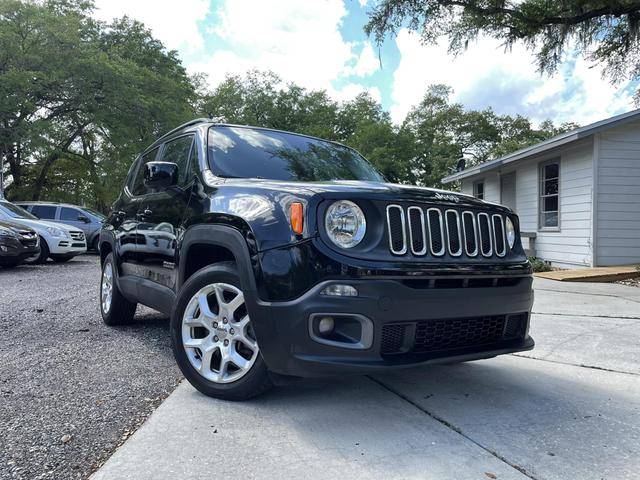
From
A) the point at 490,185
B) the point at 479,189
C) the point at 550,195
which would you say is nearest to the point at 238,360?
the point at 550,195

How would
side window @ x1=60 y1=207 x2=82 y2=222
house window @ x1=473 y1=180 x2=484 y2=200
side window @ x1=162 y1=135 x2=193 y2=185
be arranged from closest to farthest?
side window @ x1=162 y1=135 x2=193 y2=185
side window @ x1=60 y1=207 x2=82 y2=222
house window @ x1=473 y1=180 x2=484 y2=200

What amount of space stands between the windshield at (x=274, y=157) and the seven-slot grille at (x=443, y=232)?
1074 millimetres

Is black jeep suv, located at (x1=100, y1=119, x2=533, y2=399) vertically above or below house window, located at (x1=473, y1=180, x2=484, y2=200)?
below

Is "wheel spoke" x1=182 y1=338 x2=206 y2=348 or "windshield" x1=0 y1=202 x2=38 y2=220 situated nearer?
"wheel spoke" x1=182 y1=338 x2=206 y2=348

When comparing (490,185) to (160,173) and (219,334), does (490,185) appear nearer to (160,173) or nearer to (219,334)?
(160,173)

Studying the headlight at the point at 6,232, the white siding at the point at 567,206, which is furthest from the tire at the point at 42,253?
the white siding at the point at 567,206

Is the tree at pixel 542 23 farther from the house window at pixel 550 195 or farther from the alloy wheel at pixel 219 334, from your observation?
the alloy wheel at pixel 219 334

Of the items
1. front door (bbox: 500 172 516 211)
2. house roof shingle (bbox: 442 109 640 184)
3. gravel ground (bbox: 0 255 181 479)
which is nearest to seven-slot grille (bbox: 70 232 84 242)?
gravel ground (bbox: 0 255 181 479)

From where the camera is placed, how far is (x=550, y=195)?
12.4 metres

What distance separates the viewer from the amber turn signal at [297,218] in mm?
2545

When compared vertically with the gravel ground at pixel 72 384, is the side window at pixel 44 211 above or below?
above

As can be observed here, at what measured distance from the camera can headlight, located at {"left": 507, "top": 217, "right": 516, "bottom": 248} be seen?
3.25 m

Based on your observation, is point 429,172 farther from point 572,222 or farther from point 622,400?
point 622,400

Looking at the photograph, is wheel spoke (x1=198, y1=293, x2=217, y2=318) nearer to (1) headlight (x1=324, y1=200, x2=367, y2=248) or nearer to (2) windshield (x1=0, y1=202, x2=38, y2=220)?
(1) headlight (x1=324, y1=200, x2=367, y2=248)
